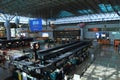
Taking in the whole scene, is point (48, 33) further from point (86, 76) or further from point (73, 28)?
point (86, 76)

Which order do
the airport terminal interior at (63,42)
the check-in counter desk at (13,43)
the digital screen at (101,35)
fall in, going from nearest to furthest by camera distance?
the airport terminal interior at (63,42), the check-in counter desk at (13,43), the digital screen at (101,35)

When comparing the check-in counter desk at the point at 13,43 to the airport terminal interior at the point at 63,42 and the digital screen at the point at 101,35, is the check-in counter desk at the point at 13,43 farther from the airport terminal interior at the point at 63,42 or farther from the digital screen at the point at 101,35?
the digital screen at the point at 101,35

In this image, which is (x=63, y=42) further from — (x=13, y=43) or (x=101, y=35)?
(x=13, y=43)

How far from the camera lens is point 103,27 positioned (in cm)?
2342

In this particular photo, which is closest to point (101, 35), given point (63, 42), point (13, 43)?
point (63, 42)

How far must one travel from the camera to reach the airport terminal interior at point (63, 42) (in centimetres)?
676

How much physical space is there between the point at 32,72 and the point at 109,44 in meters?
20.1

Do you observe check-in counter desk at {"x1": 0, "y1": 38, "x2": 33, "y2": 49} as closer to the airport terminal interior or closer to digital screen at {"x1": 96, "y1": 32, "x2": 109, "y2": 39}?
the airport terminal interior

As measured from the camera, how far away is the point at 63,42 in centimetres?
2339

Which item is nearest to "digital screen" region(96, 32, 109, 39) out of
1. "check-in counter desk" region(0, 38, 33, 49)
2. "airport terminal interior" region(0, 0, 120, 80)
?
"airport terminal interior" region(0, 0, 120, 80)

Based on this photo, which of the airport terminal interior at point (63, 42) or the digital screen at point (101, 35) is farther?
the digital screen at point (101, 35)

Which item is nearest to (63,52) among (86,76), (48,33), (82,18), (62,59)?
(62,59)

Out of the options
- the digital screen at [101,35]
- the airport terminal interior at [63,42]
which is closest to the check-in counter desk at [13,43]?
the airport terminal interior at [63,42]

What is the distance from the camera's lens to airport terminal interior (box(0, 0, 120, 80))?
6.76m
